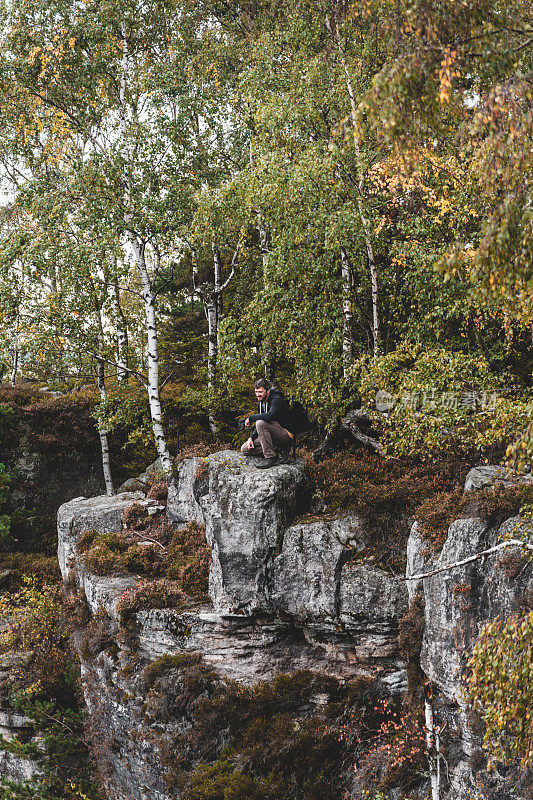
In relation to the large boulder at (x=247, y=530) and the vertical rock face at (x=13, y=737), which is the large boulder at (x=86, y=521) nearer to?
the vertical rock face at (x=13, y=737)

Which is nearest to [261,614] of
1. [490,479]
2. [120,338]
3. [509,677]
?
[490,479]

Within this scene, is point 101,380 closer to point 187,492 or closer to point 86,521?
point 86,521

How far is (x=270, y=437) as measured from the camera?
11867mm

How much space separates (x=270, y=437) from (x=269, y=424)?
1.14 ft

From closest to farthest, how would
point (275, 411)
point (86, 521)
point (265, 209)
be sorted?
point (275, 411) < point (265, 209) < point (86, 521)

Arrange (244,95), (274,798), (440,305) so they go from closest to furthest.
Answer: (274,798)
(440,305)
(244,95)

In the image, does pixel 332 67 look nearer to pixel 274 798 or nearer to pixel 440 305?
pixel 440 305

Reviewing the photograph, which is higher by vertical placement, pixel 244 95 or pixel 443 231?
pixel 244 95

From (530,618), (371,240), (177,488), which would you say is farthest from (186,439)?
(530,618)

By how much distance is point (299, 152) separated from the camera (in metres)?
14.2

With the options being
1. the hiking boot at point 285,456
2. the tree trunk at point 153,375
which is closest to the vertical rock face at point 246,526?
the hiking boot at point 285,456

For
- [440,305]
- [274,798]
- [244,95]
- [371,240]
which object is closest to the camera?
[274,798]

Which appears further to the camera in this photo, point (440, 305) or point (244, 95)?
point (244, 95)

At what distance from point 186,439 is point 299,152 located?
10532 millimetres
